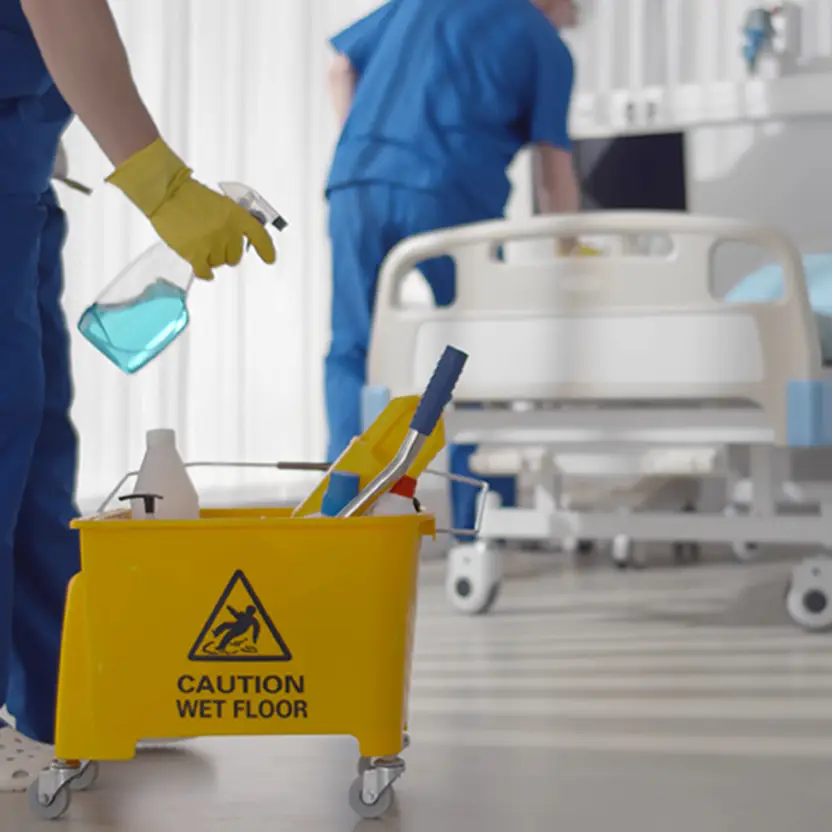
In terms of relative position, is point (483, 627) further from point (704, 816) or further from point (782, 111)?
point (782, 111)

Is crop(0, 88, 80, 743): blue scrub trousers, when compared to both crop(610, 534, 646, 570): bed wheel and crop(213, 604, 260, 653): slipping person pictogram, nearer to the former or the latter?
crop(213, 604, 260, 653): slipping person pictogram

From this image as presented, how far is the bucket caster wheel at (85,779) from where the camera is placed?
1.24m

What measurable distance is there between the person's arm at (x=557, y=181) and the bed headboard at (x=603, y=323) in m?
0.43

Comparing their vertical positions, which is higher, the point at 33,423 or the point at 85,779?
the point at 33,423

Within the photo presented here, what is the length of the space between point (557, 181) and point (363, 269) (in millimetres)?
461

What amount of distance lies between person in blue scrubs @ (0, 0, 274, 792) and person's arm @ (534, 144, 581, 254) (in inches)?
60.3

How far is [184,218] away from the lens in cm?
112

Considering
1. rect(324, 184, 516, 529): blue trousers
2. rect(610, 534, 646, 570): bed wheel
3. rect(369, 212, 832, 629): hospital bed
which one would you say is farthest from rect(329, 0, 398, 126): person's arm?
rect(610, 534, 646, 570): bed wheel

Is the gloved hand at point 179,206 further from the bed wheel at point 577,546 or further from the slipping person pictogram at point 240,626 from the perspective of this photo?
the bed wheel at point 577,546

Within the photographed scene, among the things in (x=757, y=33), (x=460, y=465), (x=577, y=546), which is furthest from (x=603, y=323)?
(x=757, y=33)

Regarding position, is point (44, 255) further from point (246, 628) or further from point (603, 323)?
point (603, 323)

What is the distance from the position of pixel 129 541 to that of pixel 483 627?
4.13ft

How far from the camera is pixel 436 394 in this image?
115 cm

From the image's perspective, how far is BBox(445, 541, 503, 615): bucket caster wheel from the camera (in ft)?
7.92
